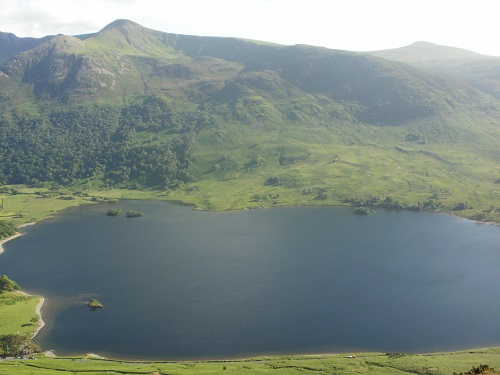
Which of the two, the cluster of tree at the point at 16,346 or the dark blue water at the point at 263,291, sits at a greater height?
the dark blue water at the point at 263,291

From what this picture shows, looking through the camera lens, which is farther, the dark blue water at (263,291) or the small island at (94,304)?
the small island at (94,304)

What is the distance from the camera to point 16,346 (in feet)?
354

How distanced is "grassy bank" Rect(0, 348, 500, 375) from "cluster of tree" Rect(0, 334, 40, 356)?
4871 mm

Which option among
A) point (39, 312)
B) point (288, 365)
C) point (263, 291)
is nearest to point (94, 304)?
point (39, 312)

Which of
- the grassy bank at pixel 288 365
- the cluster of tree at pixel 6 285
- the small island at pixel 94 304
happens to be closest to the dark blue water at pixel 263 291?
the small island at pixel 94 304

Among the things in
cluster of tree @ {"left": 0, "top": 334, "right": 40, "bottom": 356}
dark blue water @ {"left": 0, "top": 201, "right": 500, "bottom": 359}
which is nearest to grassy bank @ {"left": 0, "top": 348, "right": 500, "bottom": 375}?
cluster of tree @ {"left": 0, "top": 334, "right": 40, "bottom": 356}

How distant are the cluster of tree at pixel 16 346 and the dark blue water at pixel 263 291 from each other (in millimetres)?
4147

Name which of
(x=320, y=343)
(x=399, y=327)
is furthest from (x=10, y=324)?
(x=399, y=327)

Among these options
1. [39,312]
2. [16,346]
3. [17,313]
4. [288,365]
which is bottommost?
[17,313]

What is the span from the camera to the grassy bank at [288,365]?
95250mm

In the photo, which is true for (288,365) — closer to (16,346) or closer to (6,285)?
(16,346)

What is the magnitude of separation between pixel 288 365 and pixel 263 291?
4082 cm

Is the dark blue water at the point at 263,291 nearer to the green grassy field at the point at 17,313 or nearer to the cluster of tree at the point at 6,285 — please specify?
the green grassy field at the point at 17,313

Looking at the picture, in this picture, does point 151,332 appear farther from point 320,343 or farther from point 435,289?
point 435,289
